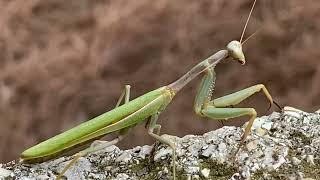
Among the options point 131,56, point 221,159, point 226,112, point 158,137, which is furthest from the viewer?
point 131,56

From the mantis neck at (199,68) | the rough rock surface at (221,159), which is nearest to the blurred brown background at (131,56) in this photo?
the mantis neck at (199,68)

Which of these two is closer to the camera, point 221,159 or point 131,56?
point 221,159

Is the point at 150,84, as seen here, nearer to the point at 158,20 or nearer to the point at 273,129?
the point at 158,20

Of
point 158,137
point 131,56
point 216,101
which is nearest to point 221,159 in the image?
point 158,137

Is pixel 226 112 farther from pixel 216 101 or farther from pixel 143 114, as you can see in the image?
pixel 143 114

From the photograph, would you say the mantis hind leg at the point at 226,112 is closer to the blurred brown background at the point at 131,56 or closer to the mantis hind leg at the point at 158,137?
the mantis hind leg at the point at 158,137
